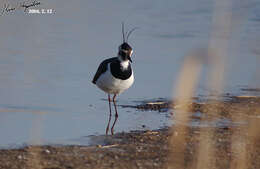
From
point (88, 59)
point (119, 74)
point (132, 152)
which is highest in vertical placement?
point (88, 59)

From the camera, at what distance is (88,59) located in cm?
922

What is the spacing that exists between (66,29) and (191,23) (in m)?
2.76

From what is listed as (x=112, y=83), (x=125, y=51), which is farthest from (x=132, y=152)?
(x=125, y=51)

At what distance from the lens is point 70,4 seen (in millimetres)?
13836

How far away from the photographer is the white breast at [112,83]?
7098 millimetres

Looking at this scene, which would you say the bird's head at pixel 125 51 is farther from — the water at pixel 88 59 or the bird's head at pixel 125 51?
the water at pixel 88 59

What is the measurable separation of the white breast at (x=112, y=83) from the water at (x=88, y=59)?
0.82ft

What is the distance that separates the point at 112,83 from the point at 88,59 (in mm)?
2170

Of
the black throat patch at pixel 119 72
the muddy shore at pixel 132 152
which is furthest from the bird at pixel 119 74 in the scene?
the muddy shore at pixel 132 152

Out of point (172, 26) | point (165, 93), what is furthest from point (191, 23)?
point (165, 93)

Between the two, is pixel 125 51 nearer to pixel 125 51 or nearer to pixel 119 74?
pixel 125 51

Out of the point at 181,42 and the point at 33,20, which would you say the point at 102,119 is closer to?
the point at 181,42

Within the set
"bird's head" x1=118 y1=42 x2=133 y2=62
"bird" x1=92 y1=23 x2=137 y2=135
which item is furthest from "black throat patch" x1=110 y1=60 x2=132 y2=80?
"bird's head" x1=118 y1=42 x2=133 y2=62

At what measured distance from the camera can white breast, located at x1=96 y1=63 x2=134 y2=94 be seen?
710 cm
